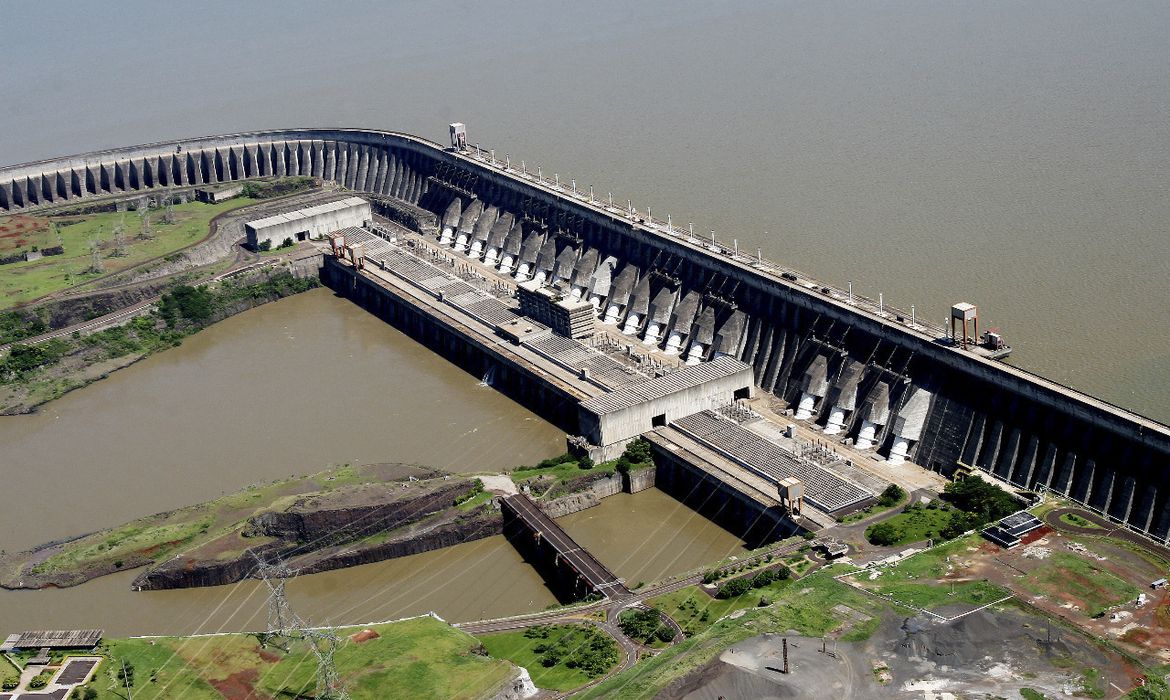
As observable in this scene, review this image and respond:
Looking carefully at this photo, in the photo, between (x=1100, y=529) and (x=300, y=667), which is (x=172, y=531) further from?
(x=1100, y=529)

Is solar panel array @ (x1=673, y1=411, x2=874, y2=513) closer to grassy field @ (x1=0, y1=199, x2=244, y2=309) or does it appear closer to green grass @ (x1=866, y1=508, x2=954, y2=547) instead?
green grass @ (x1=866, y1=508, x2=954, y2=547)

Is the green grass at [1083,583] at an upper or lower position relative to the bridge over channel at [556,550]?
upper

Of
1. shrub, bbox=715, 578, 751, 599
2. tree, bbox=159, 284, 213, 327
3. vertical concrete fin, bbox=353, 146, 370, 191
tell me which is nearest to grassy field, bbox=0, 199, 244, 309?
tree, bbox=159, 284, 213, 327

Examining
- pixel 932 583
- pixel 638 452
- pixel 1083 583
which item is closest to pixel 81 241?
pixel 638 452

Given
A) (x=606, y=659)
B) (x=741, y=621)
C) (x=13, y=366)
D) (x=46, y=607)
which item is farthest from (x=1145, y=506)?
(x=13, y=366)

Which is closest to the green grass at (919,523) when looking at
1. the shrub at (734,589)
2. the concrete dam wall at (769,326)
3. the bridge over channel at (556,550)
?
the concrete dam wall at (769,326)

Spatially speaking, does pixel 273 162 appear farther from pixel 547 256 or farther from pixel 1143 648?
pixel 1143 648

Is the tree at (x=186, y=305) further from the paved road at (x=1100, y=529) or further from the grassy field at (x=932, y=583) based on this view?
the paved road at (x=1100, y=529)
